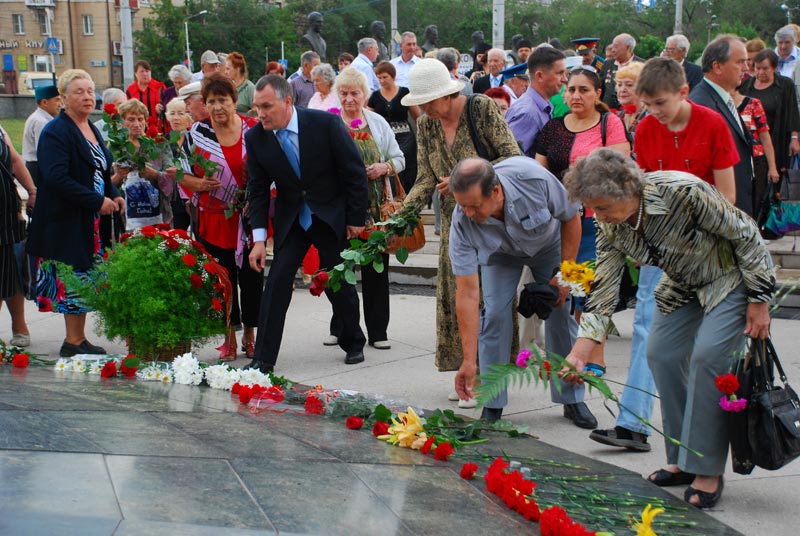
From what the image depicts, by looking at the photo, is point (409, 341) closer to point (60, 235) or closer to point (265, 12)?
point (60, 235)

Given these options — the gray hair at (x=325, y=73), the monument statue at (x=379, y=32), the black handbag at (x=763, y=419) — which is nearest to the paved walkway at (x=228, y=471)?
the black handbag at (x=763, y=419)

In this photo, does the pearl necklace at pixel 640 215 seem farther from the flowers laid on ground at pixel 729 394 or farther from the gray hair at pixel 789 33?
the gray hair at pixel 789 33

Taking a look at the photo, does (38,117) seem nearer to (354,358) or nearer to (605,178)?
(354,358)

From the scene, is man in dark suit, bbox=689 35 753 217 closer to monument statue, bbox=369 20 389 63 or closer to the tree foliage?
monument statue, bbox=369 20 389 63

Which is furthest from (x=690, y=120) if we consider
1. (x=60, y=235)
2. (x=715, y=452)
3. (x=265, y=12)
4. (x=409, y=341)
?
(x=265, y=12)

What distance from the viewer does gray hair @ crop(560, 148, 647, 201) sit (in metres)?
3.87

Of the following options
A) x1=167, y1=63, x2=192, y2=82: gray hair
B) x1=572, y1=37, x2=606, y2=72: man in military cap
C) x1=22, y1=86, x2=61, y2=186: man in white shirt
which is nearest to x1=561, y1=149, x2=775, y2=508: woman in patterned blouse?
x1=22, y1=86, x2=61, y2=186: man in white shirt

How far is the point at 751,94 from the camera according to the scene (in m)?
10.0

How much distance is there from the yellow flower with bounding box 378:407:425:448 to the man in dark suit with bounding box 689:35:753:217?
2504 millimetres

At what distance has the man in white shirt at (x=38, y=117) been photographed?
8883 mm

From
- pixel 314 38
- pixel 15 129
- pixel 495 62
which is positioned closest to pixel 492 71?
pixel 495 62

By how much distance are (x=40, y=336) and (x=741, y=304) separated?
19.9ft

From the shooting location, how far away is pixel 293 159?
6.85 metres

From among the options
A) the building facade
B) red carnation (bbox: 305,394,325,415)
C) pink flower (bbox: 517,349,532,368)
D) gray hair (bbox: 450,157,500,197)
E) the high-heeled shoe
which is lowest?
the high-heeled shoe
